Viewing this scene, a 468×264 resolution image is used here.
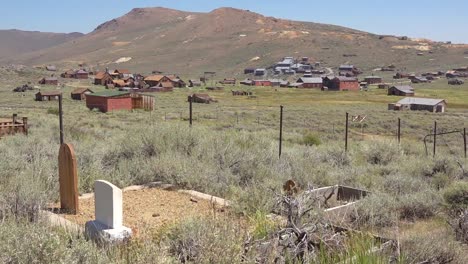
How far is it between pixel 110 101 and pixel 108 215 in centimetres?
4915

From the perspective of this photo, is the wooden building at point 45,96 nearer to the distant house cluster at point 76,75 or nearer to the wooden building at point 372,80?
the distant house cluster at point 76,75

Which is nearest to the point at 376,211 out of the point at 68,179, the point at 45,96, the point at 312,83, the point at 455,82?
the point at 68,179

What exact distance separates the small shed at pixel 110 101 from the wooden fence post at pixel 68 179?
153 feet

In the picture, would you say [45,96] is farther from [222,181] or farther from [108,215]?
[108,215]

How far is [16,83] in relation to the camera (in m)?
103

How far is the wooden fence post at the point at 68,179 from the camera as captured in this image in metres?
7.39

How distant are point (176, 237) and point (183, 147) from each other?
23.1ft

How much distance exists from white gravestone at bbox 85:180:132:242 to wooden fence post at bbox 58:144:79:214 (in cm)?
152

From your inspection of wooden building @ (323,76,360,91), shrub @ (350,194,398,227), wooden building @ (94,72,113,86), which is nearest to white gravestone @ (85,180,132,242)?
shrub @ (350,194,398,227)

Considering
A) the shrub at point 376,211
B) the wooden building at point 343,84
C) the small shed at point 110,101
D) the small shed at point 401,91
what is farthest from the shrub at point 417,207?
the wooden building at point 343,84

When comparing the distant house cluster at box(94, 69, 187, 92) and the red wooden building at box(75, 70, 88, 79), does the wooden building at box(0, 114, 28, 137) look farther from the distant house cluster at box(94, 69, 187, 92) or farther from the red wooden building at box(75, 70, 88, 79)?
the red wooden building at box(75, 70, 88, 79)

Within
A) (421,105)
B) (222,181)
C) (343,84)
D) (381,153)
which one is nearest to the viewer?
(222,181)

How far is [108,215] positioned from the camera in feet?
19.3

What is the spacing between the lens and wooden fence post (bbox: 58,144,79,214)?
24.3 ft
